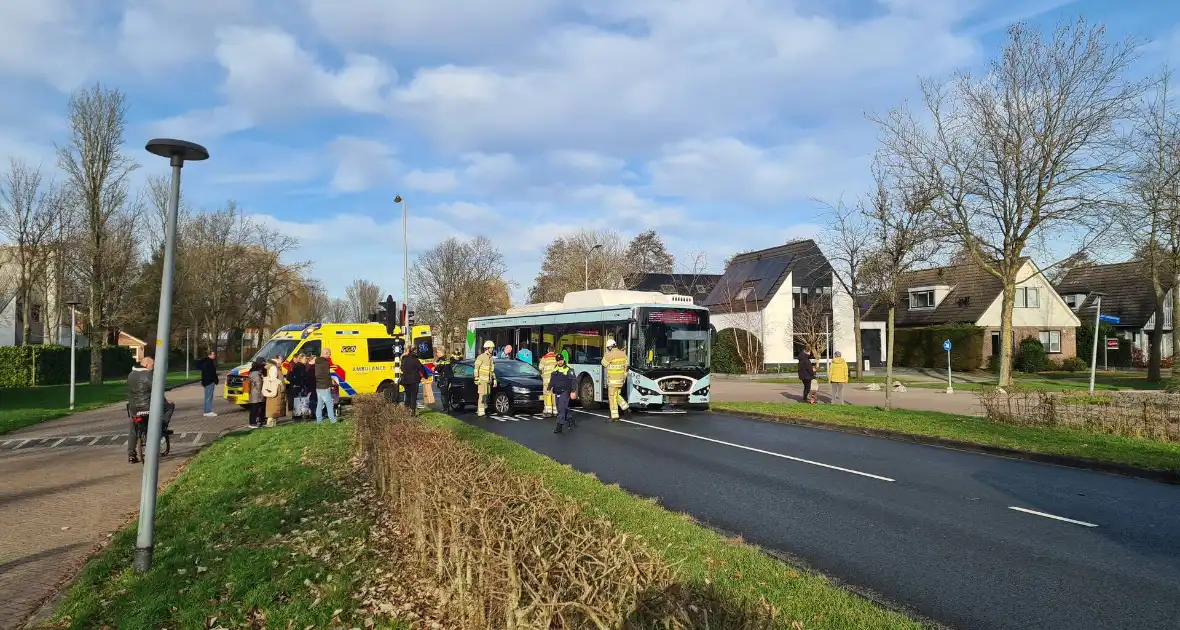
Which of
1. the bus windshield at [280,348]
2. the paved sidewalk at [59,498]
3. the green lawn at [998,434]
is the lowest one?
the paved sidewalk at [59,498]

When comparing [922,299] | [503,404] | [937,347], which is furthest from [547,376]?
[922,299]

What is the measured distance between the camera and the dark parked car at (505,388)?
1955 centimetres

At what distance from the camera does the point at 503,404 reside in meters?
19.6

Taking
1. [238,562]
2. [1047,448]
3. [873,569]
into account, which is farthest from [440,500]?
[1047,448]

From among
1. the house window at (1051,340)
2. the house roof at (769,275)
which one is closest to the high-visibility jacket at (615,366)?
the house roof at (769,275)

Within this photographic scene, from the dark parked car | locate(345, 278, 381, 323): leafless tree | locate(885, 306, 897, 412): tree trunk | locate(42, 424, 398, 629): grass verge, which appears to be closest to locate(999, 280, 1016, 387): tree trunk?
locate(885, 306, 897, 412): tree trunk

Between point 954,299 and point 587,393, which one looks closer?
point 587,393

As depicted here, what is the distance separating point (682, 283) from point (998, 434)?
49.4 meters

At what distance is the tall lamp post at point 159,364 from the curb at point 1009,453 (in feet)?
39.0

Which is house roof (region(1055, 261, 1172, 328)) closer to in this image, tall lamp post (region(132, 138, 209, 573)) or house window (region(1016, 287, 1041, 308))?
house window (region(1016, 287, 1041, 308))

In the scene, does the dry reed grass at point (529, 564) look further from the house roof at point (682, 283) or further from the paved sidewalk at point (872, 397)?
the house roof at point (682, 283)

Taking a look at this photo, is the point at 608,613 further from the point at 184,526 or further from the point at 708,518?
the point at 184,526

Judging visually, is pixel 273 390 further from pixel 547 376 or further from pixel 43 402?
pixel 43 402

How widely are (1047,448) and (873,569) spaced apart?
26.0 feet
